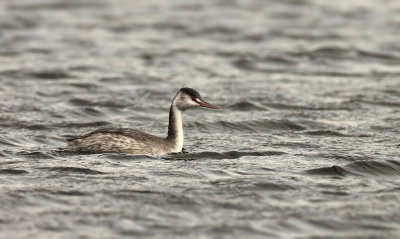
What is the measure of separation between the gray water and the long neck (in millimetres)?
284

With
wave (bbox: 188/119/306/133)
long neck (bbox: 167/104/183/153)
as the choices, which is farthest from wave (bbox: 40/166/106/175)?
wave (bbox: 188/119/306/133)

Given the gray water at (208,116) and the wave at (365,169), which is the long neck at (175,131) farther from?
the wave at (365,169)

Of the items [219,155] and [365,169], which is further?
[219,155]

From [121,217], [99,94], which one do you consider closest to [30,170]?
[121,217]

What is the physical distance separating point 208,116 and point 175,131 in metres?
3.71

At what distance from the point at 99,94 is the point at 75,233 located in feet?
34.1

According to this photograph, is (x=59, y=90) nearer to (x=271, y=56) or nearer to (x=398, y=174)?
(x=271, y=56)

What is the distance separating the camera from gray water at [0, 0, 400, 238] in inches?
443

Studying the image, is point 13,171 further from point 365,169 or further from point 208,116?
point 208,116

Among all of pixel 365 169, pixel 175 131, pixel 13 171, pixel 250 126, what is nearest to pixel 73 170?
pixel 13 171

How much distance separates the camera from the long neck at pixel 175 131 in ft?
49.2

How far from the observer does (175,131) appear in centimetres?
1509

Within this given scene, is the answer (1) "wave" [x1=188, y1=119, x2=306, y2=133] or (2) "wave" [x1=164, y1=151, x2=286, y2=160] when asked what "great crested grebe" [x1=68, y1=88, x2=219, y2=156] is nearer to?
(2) "wave" [x1=164, y1=151, x2=286, y2=160]

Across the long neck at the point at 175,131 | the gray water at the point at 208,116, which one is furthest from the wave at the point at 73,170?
the long neck at the point at 175,131
